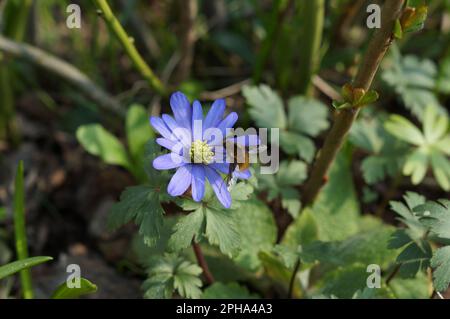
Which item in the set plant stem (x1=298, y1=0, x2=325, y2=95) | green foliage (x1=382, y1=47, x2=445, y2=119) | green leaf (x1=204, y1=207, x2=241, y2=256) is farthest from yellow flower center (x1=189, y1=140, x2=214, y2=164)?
green foliage (x1=382, y1=47, x2=445, y2=119)

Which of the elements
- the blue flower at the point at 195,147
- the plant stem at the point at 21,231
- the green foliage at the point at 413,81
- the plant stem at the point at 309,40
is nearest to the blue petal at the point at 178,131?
the blue flower at the point at 195,147

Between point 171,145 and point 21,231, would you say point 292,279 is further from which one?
point 21,231

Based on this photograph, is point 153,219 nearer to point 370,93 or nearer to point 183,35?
point 370,93

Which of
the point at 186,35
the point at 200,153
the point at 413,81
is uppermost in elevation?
the point at 186,35

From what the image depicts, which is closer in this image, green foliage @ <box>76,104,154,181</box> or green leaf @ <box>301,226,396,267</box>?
green leaf @ <box>301,226,396,267</box>

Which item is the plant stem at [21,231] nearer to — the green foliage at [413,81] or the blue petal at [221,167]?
the blue petal at [221,167]

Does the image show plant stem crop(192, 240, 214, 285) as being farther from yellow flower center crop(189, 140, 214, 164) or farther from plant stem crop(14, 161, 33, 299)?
plant stem crop(14, 161, 33, 299)

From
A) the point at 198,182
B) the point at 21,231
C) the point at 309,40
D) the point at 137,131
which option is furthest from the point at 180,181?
the point at 309,40

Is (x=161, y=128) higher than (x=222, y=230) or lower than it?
higher
